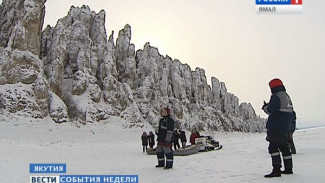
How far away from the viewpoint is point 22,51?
37.2m

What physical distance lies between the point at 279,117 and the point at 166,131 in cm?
378

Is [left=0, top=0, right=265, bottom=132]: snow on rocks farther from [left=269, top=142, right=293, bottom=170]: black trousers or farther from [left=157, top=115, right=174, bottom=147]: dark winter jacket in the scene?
[left=269, top=142, right=293, bottom=170]: black trousers

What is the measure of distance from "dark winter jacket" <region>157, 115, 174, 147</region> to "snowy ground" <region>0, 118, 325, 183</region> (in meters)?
0.85

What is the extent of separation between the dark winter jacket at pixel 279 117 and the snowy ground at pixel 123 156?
0.91 meters

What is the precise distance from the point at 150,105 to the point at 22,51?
2679cm

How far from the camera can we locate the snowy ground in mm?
7145

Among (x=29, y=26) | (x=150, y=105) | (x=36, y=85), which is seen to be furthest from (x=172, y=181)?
(x=150, y=105)

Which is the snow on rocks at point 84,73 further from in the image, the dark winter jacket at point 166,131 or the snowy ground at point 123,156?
the dark winter jacket at point 166,131

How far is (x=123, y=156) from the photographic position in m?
17.0

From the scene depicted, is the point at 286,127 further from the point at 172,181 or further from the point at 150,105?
the point at 150,105
